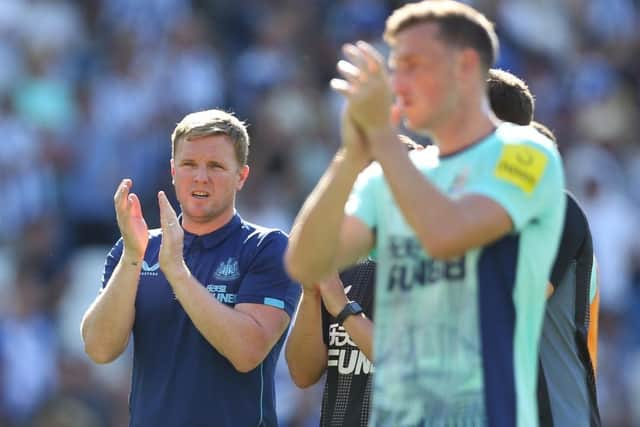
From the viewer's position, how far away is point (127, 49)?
14.6 m

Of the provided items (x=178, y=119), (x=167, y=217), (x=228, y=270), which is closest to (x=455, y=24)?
(x=167, y=217)

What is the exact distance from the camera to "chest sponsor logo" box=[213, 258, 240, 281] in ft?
19.3

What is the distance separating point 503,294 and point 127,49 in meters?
10.7

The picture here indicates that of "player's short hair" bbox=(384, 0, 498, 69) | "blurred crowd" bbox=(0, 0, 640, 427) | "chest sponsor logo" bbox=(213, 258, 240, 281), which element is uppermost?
"blurred crowd" bbox=(0, 0, 640, 427)

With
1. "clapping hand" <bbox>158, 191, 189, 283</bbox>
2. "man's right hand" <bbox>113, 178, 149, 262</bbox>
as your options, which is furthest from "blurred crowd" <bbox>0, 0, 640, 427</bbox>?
"clapping hand" <bbox>158, 191, 189, 283</bbox>

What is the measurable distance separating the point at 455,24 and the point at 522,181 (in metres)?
0.54

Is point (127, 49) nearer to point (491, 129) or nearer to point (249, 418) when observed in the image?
point (249, 418)

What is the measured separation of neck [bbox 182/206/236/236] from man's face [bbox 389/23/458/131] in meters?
1.72

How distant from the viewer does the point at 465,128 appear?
4512mm

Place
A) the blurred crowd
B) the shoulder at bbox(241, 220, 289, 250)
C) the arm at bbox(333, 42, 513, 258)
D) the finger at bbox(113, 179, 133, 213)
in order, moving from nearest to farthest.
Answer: the arm at bbox(333, 42, 513, 258), the finger at bbox(113, 179, 133, 213), the shoulder at bbox(241, 220, 289, 250), the blurred crowd

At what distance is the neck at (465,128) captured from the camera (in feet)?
14.7

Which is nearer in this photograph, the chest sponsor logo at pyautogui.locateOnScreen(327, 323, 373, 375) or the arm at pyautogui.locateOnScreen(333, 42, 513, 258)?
the arm at pyautogui.locateOnScreen(333, 42, 513, 258)

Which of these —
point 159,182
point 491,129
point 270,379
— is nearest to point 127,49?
point 159,182

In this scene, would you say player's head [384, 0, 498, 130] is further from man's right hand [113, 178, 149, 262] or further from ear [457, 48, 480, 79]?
man's right hand [113, 178, 149, 262]
